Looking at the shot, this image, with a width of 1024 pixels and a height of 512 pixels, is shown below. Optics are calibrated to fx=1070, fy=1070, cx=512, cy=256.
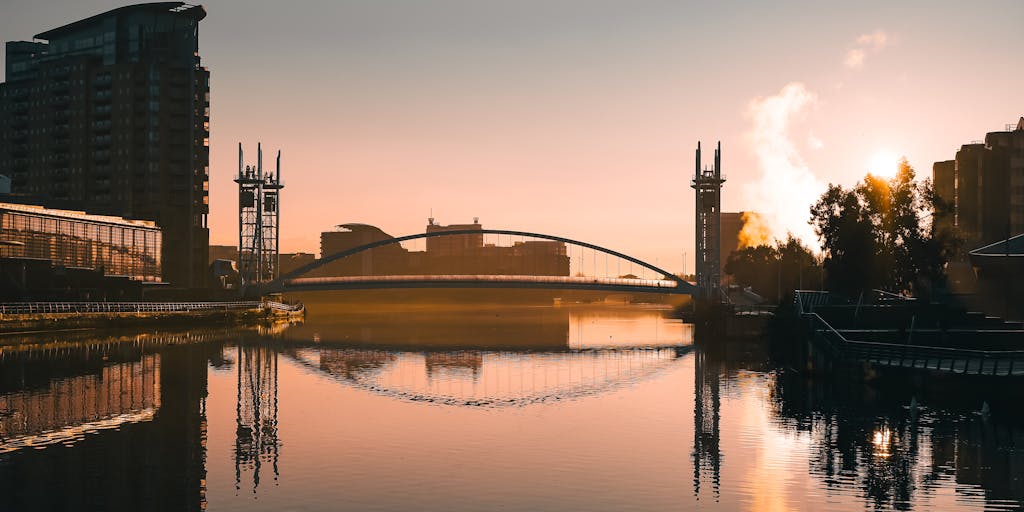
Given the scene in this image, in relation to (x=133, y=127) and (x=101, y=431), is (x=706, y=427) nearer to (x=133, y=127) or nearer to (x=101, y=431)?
(x=101, y=431)

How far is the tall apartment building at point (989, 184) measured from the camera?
500 feet

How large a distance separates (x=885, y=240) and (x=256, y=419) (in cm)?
6471

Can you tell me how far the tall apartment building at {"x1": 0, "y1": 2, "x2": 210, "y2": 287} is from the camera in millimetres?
173875

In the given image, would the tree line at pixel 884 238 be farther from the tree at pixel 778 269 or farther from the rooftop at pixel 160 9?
the rooftop at pixel 160 9

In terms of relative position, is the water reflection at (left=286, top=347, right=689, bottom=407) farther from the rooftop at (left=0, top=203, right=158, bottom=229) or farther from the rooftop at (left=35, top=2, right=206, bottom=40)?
the rooftop at (left=35, top=2, right=206, bottom=40)

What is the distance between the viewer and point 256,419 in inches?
2004

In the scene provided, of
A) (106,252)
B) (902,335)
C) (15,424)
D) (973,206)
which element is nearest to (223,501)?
(15,424)

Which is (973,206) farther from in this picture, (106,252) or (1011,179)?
(106,252)

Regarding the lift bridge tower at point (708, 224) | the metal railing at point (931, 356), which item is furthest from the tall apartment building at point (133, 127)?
the metal railing at point (931, 356)

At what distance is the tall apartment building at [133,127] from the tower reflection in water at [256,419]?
9463 centimetres

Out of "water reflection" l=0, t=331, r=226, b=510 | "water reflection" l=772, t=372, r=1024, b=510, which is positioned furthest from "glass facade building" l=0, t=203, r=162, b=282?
"water reflection" l=772, t=372, r=1024, b=510

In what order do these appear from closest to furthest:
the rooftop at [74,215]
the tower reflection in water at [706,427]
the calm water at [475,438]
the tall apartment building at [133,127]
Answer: the calm water at [475,438] → the tower reflection in water at [706,427] → the rooftop at [74,215] → the tall apartment building at [133,127]

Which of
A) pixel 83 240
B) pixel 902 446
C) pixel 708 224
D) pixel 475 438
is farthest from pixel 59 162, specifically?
pixel 902 446

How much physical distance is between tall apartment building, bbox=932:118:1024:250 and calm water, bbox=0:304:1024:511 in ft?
301
